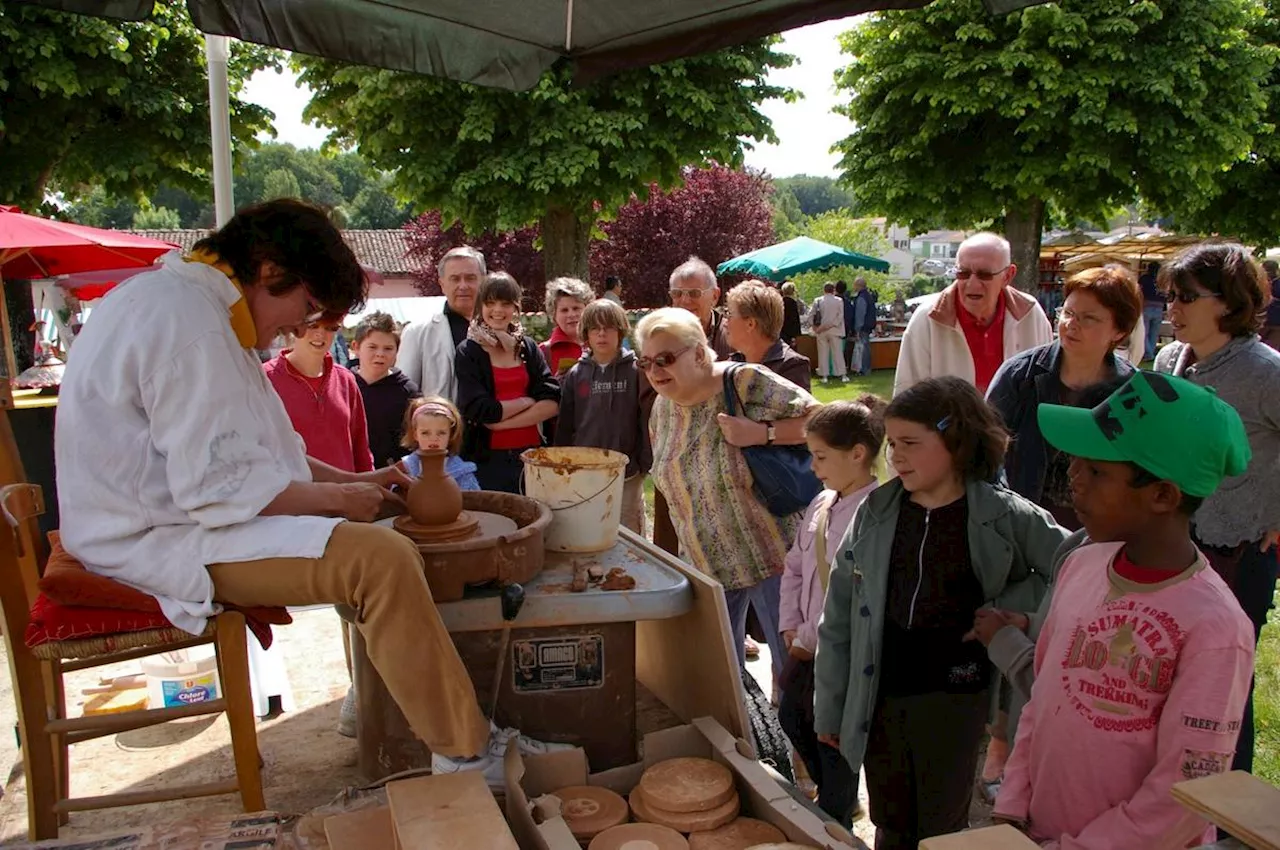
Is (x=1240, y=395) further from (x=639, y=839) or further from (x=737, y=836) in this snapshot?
(x=639, y=839)

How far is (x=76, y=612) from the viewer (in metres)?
2.25

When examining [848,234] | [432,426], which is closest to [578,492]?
[432,426]

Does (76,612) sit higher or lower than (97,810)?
higher

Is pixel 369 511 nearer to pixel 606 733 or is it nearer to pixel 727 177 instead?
pixel 606 733

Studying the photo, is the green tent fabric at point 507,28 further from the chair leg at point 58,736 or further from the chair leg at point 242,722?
the chair leg at point 58,736

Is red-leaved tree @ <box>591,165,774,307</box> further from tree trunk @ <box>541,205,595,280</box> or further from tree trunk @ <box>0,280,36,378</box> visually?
tree trunk @ <box>0,280,36,378</box>

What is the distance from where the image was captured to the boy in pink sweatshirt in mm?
1618

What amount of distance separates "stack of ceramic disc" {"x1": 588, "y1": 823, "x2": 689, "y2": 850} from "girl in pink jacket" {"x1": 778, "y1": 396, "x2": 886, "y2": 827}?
84 cm

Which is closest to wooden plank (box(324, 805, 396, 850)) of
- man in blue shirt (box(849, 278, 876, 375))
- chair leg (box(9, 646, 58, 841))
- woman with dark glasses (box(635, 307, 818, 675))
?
chair leg (box(9, 646, 58, 841))

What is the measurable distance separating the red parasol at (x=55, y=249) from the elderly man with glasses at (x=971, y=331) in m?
5.48

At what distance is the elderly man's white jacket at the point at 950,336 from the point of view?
3822 millimetres

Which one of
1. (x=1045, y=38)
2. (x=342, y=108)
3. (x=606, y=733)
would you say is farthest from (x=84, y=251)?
(x=1045, y=38)

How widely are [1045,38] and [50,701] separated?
1511 centimetres

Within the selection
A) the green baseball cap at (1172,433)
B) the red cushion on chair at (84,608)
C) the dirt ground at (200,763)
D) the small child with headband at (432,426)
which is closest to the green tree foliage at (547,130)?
the small child with headband at (432,426)
